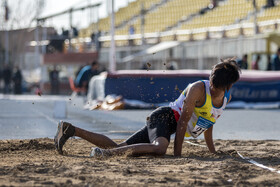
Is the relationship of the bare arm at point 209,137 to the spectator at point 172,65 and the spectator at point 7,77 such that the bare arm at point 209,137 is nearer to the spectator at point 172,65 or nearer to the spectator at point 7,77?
the spectator at point 172,65

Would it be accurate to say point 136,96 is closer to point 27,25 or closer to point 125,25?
point 125,25

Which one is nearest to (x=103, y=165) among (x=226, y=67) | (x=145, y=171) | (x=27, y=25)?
(x=145, y=171)

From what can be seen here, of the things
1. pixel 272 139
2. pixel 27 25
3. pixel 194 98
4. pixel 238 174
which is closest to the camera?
pixel 238 174

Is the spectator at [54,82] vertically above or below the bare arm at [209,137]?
below

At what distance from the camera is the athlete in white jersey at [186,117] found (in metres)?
6.87

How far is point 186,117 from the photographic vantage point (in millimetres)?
7070

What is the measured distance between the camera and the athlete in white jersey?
6.87 meters

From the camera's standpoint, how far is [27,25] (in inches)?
2415

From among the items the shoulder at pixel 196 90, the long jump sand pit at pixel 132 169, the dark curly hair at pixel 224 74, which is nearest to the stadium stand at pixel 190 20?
the long jump sand pit at pixel 132 169

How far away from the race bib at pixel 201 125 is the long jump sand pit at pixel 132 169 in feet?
0.99

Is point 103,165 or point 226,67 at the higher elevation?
point 226,67

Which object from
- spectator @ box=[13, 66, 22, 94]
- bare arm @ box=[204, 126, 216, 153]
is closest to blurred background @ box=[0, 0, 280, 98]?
spectator @ box=[13, 66, 22, 94]

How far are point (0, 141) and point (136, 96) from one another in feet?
36.8

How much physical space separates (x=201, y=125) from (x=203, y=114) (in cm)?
15
